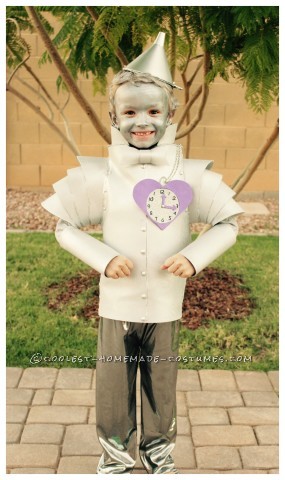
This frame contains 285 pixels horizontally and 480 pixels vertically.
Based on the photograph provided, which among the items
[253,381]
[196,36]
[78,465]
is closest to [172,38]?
[196,36]

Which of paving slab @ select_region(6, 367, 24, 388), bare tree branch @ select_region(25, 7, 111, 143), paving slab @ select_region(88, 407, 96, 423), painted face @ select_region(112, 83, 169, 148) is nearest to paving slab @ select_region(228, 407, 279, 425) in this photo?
paving slab @ select_region(88, 407, 96, 423)

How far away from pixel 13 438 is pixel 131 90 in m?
1.93

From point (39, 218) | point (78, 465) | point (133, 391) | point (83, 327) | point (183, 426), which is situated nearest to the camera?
point (133, 391)


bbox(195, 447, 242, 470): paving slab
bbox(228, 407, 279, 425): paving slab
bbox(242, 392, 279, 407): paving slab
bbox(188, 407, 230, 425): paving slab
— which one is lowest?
bbox(195, 447, 242, 470): paving slab

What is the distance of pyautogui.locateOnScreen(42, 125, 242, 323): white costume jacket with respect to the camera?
2.69m

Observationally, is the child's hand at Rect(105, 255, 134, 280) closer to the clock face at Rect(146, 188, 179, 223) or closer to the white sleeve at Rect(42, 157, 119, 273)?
the white sleeve at Rect(42, 157, 119, 273)

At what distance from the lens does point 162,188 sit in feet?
8.78

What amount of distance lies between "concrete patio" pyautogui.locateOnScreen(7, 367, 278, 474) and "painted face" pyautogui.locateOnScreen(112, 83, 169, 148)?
161 cm

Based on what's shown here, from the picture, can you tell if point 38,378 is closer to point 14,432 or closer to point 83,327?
point 14,432

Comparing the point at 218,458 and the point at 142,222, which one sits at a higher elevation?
the point at 142,222

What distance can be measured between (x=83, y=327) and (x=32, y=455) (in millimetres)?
1529

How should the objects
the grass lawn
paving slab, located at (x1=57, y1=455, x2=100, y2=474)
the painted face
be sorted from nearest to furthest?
the painted face
paving slab, located at (x1=57, y1=455, x2=100, y2=474)
the grass lawn

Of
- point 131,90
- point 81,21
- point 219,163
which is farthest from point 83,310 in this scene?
point 219,163

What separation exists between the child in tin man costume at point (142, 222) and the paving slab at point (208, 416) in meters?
0.85
